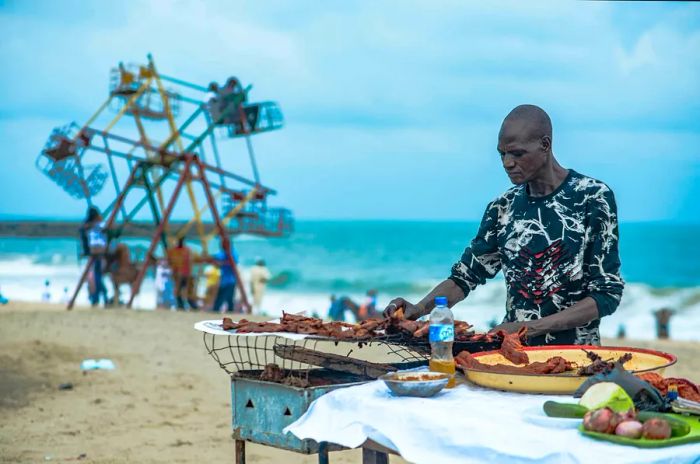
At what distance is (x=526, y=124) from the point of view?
12.1 feet

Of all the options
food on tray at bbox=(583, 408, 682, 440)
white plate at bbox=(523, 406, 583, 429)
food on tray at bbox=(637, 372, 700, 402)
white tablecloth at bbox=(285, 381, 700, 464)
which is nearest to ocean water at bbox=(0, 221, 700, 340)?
white tablecloth at bbox=(285, 381, 700, 464)

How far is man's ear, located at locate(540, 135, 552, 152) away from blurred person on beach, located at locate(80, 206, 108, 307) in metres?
15.4

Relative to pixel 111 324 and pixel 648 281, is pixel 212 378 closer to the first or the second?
pixel 111 324

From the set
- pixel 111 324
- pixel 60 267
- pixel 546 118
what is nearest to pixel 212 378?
pixel 111 324

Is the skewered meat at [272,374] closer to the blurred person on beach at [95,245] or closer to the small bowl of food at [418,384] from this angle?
the small bowl of food at [418,384]

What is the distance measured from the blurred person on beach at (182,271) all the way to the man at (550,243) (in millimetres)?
14598

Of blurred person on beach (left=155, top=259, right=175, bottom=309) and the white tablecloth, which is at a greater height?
blurred person on beach (left=155, top=259, right=175, bottom=309)

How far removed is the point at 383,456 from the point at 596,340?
1001 millimetres

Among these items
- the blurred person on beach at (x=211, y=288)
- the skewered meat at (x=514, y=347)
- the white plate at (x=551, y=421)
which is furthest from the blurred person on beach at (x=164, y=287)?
the white plate at (x=551, y=421)

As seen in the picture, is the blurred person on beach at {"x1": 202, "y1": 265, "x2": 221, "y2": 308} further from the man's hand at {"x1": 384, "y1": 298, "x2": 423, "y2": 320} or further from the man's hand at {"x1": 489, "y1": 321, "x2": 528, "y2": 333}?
the man's hand at {"x1": 489, "y1": 321, "x2": 528, "y2": 333}

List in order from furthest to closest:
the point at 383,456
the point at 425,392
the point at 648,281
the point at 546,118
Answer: the point at 648,281 < the point at 383,456 < the point at 546,118 < the point at 425,392

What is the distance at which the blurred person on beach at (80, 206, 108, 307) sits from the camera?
18344mm

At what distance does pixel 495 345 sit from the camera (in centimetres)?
368

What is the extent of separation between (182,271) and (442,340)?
15392 millimetres
